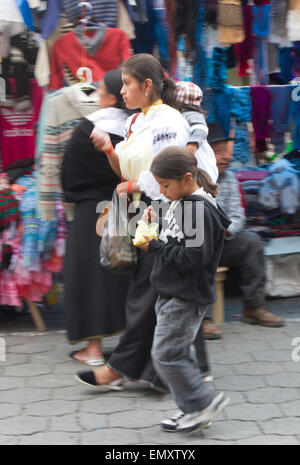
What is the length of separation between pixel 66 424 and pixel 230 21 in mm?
3745

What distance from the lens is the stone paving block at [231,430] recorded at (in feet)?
11.3

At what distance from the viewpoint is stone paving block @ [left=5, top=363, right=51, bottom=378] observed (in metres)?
4.40

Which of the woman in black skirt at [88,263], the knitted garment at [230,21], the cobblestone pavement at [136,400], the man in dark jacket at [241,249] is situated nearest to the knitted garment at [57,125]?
the woman in black skirt at [88,263]

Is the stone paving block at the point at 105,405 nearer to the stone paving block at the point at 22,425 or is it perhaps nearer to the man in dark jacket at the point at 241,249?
the stone paving block at the point at 22,425

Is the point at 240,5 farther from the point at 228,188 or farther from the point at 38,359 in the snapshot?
the point at 38,359

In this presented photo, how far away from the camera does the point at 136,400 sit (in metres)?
3.96

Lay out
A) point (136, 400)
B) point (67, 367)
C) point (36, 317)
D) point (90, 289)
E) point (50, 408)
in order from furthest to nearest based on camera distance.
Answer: point (36, 317) → point (67, 367) → point (90, 289) → point (136, 400) → point (50, 408)

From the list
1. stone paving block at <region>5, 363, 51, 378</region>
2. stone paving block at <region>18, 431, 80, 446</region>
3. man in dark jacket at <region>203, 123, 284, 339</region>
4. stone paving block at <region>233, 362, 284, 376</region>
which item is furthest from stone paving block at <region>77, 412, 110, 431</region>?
man in dark jacket at <region>203, 123, 284, 339</region>

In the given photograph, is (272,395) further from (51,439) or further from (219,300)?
(219,300)

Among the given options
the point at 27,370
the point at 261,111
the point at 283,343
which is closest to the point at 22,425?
the point at 27,370

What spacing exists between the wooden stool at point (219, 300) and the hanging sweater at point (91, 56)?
1.70 m

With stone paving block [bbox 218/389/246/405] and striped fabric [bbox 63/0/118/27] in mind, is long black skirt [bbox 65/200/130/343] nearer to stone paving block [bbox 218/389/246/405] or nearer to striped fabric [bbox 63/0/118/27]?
stone paving block [bbox 218/389/246/405]

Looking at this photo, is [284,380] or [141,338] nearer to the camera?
[141,338]

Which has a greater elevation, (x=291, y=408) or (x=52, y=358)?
(x=291, y=408)
